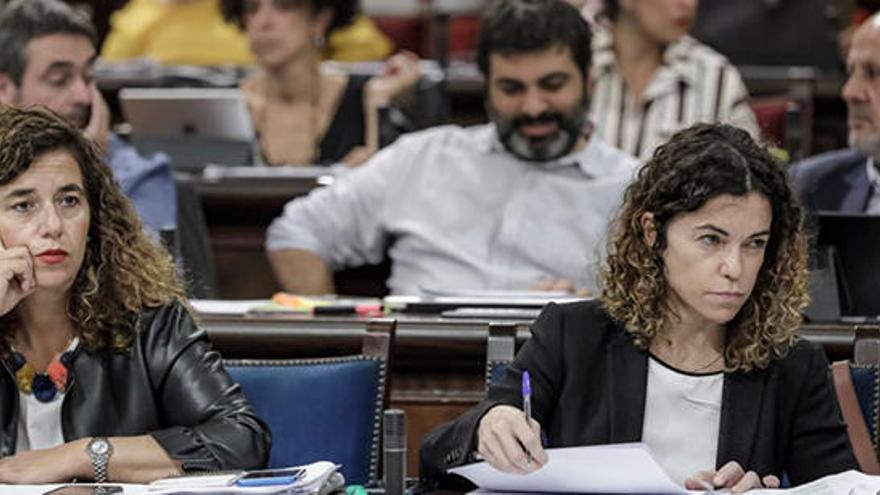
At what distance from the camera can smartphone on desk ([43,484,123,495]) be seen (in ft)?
9.06

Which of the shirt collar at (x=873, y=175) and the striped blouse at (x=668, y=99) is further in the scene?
the striped blouse at (x=668, y=99)

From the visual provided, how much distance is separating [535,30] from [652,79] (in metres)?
1.25

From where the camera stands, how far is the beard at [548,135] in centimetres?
472

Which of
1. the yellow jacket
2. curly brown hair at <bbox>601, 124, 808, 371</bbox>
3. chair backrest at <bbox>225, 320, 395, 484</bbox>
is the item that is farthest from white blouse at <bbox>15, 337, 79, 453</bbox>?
the yellow jacket

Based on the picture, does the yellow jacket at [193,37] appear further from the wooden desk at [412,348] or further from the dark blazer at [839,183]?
the wooden desk at [412,348]

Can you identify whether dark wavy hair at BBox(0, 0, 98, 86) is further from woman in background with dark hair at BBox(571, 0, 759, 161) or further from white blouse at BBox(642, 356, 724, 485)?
white blouse at BBox(642, 356, 724, 485)

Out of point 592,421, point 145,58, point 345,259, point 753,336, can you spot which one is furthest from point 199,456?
point 145,58

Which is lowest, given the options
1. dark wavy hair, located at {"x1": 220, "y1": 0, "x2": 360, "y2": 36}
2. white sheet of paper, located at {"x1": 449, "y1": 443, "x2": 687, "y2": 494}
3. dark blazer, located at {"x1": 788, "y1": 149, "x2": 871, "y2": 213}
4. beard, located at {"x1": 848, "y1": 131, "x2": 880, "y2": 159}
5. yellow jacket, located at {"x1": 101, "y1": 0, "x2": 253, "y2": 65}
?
white sheet of paper, located at {"x1": 449, "y1": 443, "x2": 687, "y2": 494}

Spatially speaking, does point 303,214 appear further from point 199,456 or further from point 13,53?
point 199,456

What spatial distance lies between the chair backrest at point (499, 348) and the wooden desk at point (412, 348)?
0.31 meters

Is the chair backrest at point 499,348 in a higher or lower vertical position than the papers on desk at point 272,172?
lower

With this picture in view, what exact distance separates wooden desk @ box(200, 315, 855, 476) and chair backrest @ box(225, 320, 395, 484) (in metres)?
0.30

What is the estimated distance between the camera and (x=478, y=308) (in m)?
3.96

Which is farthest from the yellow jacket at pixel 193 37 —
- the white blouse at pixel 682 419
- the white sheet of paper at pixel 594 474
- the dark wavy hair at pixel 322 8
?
the white sheet of paper at pixel 594 474
